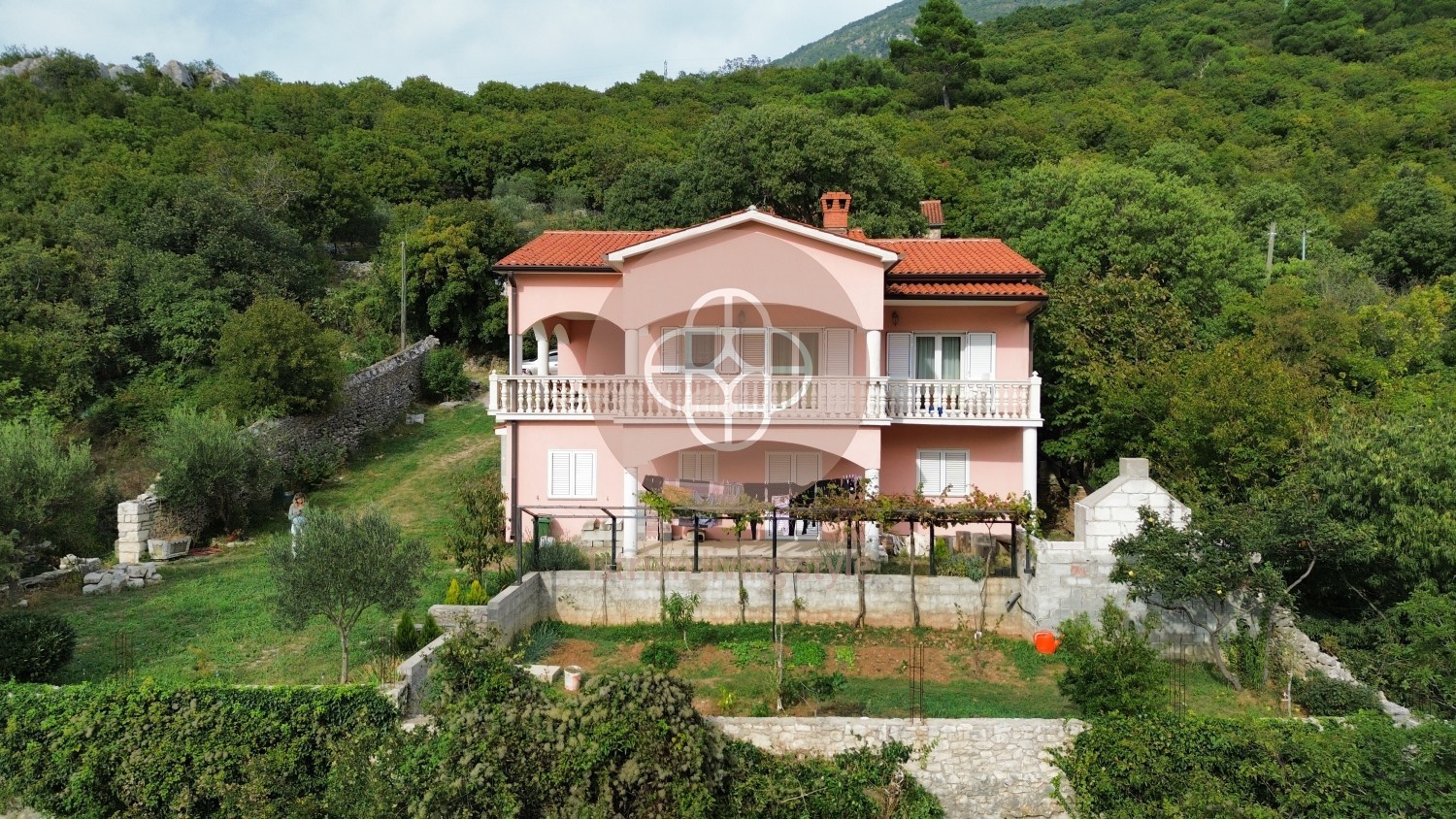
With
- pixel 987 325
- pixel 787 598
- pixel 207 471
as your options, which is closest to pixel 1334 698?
pixel 787 598

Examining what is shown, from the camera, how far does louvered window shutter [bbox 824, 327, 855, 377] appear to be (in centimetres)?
2016

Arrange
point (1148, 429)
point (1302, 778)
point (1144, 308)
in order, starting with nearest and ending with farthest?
point (1302, 778) → point (1148, 429) → point (1144, 308)

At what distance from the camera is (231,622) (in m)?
15.1

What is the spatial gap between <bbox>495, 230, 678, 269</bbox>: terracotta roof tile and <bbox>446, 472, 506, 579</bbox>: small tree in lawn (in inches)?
236

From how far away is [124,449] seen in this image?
24844 mm

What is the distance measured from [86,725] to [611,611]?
7.63 metres

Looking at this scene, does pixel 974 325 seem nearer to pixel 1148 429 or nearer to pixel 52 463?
pixel 1148 429

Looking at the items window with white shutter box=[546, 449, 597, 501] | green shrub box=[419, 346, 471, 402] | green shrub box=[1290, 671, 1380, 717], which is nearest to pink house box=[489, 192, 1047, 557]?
window with white shutter box=[546, 449, 597, 501]

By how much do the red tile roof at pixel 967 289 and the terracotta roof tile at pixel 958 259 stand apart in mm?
266

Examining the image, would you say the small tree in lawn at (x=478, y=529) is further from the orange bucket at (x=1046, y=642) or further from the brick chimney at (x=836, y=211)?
the brick chimney at (x=836, y=211)

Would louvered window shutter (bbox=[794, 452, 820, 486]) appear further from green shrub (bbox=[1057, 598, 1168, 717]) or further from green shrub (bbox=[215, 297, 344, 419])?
green shrub (bbox=[215, 297, 344, 419])

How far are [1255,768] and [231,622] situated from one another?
51.1ft

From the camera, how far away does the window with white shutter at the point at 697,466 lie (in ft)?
65.9

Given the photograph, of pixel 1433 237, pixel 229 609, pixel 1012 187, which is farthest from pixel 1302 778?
pixel 1433 237
